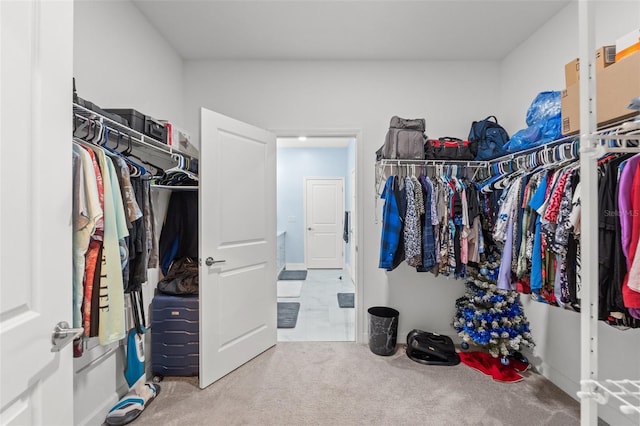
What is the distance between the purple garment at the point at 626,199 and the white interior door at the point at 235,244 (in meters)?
2.25

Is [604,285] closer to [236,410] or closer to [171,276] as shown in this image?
[236,410]

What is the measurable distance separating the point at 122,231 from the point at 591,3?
1834 mm

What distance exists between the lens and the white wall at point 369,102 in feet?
9.25

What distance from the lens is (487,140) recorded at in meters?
2.50

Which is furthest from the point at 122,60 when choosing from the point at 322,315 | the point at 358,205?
the point at 322,315


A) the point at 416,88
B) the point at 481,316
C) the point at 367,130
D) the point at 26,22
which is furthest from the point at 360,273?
the point at 26,22

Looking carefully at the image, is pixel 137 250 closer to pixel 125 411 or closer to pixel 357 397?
pixel 125 411

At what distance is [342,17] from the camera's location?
7.26 ft

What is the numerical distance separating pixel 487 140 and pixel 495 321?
5.00 ft

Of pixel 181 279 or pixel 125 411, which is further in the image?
pixel 181 279

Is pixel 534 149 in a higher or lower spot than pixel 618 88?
lower

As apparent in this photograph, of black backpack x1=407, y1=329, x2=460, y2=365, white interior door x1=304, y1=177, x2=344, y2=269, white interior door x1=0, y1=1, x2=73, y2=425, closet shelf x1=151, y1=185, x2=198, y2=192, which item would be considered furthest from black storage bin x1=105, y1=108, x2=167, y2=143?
white interior door x1=304, y1=177, x2=344, y2=269

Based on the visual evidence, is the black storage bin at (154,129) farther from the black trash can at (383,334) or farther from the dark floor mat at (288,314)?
the dark floor mat at (288,314)

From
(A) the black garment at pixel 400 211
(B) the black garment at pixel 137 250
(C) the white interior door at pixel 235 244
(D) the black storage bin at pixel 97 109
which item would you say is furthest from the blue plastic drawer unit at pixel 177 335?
(A) the black garment at pixel 400 211
